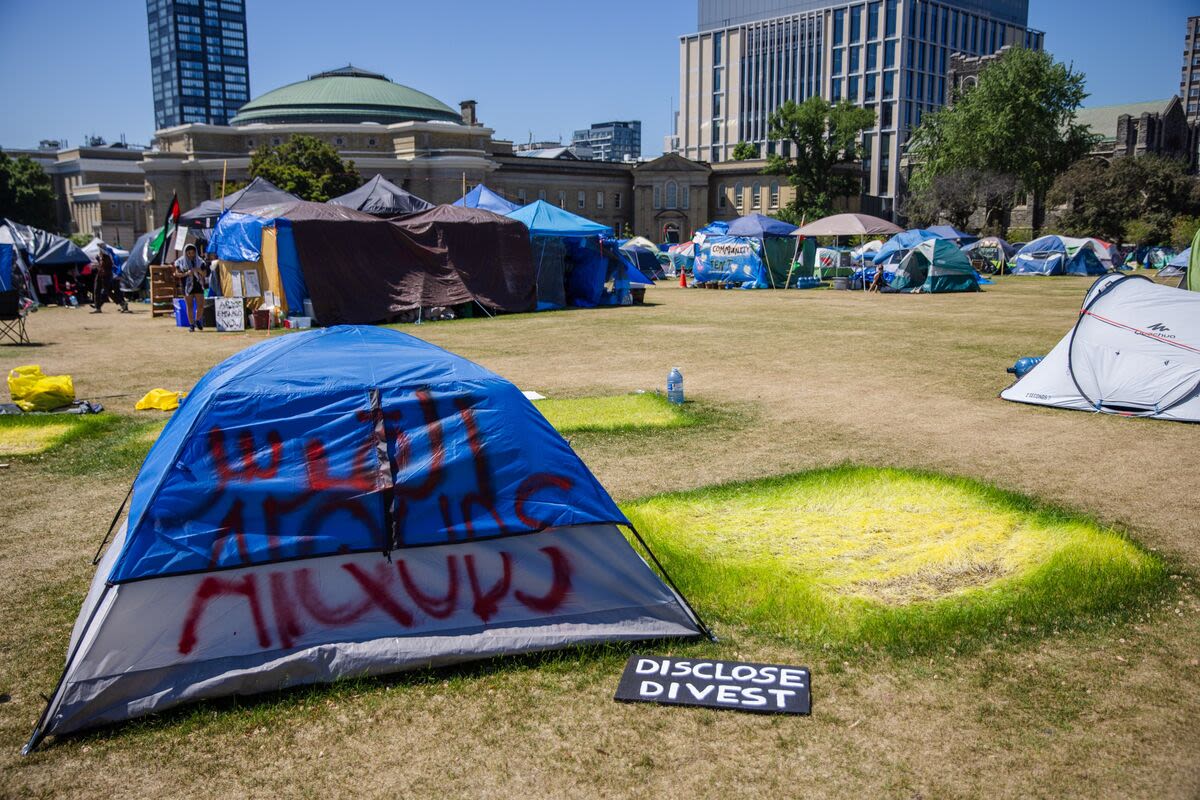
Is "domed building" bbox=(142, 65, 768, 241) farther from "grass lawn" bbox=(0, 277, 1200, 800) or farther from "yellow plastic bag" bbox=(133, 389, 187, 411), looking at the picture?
"grass lawn" bbox=(0, 277, 1200, 800)

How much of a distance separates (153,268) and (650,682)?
73.6ft

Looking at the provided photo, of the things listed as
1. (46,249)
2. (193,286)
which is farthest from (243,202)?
(46,249)

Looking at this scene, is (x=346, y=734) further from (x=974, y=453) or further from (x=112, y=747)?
(x=974, y=453)

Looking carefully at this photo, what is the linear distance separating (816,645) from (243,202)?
2220 centimetres

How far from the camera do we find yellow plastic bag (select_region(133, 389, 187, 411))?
397 inches

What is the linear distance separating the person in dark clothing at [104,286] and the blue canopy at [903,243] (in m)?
25.9

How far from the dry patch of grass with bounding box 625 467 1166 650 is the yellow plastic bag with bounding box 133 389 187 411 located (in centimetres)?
636

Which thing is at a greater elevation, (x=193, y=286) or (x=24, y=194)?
(x=24, y=194)

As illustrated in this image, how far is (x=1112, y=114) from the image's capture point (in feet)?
305

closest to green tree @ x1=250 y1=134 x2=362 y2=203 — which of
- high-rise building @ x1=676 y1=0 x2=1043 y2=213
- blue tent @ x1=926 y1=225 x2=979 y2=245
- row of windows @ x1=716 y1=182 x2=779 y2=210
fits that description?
blue tent @ x1=926 y1=225 x2=979 y2=245

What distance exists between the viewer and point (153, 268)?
22578mm

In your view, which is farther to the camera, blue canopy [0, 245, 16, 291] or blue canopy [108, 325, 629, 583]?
blue canopy [0, 245, 16, 291]

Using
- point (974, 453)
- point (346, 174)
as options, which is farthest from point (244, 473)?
point (346, 174)

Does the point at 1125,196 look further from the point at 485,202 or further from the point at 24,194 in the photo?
the point at 24,194
